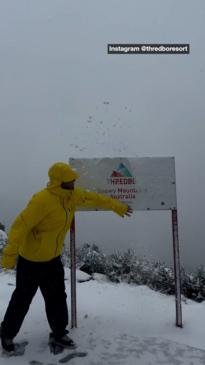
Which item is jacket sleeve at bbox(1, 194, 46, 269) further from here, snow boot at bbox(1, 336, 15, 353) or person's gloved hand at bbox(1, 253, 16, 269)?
snow boot at bbox(1, 336, 15, 353)

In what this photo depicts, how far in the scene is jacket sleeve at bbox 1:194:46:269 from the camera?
3.90 m

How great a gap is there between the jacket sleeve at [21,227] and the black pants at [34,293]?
24 centimetres

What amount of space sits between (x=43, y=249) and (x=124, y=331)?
143 centimetres

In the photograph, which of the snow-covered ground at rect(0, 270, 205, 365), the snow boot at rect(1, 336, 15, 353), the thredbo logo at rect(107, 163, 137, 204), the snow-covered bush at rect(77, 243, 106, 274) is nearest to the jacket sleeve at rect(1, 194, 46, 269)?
the snow boot at rect(1, 336, 15, 353)

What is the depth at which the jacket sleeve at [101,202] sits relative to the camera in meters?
4.55

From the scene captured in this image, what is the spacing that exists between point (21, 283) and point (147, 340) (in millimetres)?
1464

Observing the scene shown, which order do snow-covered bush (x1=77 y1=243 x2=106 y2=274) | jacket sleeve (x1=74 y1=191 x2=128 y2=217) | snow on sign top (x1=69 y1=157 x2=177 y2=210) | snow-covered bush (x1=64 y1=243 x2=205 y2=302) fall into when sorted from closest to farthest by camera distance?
jacket sleeve (x1=74 y1=191 x2=128 y2=217)
snow on sign top (x1=69 y1=157 x2=177 y2=210)
snow-covered bush (x1=64 y1=243 x2=205 y2=302)
snow-covered bush (x1=77 y1=243 x2=106 y2=274)

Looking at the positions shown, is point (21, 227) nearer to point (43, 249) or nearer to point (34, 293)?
point (43, 249)

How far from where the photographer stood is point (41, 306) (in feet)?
18.2

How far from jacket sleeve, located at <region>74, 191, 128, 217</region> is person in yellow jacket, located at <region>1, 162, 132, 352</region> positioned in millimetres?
225

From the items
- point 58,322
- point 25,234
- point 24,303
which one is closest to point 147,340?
point 58,322

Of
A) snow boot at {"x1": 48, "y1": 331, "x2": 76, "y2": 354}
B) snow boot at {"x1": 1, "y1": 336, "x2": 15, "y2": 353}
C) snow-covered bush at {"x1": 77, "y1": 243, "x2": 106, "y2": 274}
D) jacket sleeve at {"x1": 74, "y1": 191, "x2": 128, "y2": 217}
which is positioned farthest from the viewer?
snow-covered bush at {"x1": 77, "y1": 243, "x2": 106, "y2": 274}

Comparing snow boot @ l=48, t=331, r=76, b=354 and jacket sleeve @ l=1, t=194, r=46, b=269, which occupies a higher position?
jacket sleeve @ l=1, t=194, r=46, b=269

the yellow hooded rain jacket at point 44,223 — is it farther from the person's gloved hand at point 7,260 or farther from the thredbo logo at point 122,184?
the thredbo logo at point 122,184
